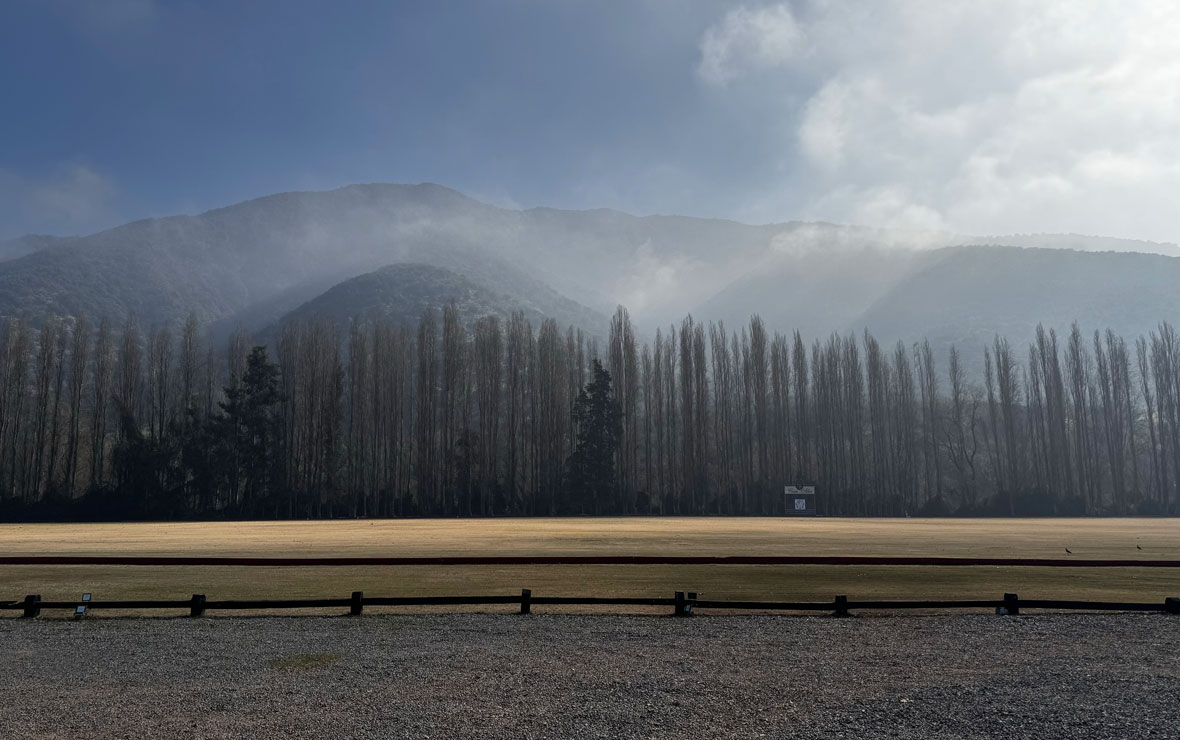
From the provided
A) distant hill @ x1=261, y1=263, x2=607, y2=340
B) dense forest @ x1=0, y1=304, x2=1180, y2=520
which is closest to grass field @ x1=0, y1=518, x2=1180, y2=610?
dense forest @ x1=0, y1=304, x2=1180, y2=520

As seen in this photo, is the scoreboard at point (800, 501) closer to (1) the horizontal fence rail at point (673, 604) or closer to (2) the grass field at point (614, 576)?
(2) the grass field at point (614, 576)

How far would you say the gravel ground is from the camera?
785cm

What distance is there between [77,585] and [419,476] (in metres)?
65.2

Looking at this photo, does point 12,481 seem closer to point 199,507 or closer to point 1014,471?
point 199,507

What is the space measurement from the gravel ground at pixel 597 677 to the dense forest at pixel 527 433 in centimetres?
6904

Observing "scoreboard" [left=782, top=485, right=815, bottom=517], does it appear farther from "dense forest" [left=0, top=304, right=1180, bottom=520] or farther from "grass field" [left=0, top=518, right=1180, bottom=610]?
"grass field" [left=0, top=518, right=1180, bottom=610]

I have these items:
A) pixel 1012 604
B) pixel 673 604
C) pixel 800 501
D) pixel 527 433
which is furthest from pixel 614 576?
pixel 527 433

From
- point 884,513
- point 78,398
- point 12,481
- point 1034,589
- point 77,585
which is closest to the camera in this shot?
point 1034,589

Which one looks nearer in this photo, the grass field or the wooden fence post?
the wooden fence post

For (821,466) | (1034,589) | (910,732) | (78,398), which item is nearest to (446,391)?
(78,398)

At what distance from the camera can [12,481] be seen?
74.5m

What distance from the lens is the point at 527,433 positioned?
299 ft

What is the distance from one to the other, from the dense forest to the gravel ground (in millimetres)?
69039

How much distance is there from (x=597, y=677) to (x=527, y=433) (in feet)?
268
